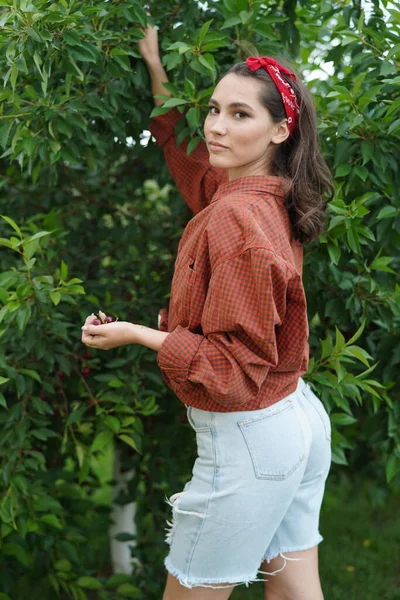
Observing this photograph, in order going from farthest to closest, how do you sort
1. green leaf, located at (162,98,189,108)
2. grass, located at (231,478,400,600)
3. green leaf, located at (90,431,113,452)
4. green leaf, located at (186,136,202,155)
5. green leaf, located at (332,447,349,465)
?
grass, located at (231,478,400,600) < green leaf, located at (332,447,349,465) < green leaf, located at (90,431,113,452) < green leaf, located at (186,136,202,155) < green leaf, located at (162,98,189,108)

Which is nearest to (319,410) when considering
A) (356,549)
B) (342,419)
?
(342,419)

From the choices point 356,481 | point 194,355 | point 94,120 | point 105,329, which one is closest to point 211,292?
point 194,355

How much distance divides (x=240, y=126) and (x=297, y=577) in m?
1.30

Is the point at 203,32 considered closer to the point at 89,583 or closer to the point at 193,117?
the point at 193,117

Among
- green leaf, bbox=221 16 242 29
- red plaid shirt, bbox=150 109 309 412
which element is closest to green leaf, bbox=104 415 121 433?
red plaid shirt, bbox=150 109 309 412

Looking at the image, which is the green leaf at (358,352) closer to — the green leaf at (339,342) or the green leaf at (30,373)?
the green leaf at (339,342)

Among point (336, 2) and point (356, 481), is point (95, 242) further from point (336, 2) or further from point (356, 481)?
point (356, 481)

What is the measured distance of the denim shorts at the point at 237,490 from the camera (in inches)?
80.5

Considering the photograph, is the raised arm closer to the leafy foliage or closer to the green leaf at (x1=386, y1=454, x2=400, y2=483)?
the leafy foliage

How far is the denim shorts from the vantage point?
2045mm

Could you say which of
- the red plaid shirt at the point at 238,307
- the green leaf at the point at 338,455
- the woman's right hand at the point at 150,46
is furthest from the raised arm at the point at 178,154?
the green leaf at the point at 338,455

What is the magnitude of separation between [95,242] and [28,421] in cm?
94

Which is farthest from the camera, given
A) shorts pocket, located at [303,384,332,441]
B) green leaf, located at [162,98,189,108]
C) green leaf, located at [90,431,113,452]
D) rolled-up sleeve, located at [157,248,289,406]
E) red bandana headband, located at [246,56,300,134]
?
green leaf, located at [90,431,113,452]

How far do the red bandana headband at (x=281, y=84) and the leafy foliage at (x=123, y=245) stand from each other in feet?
0.81
